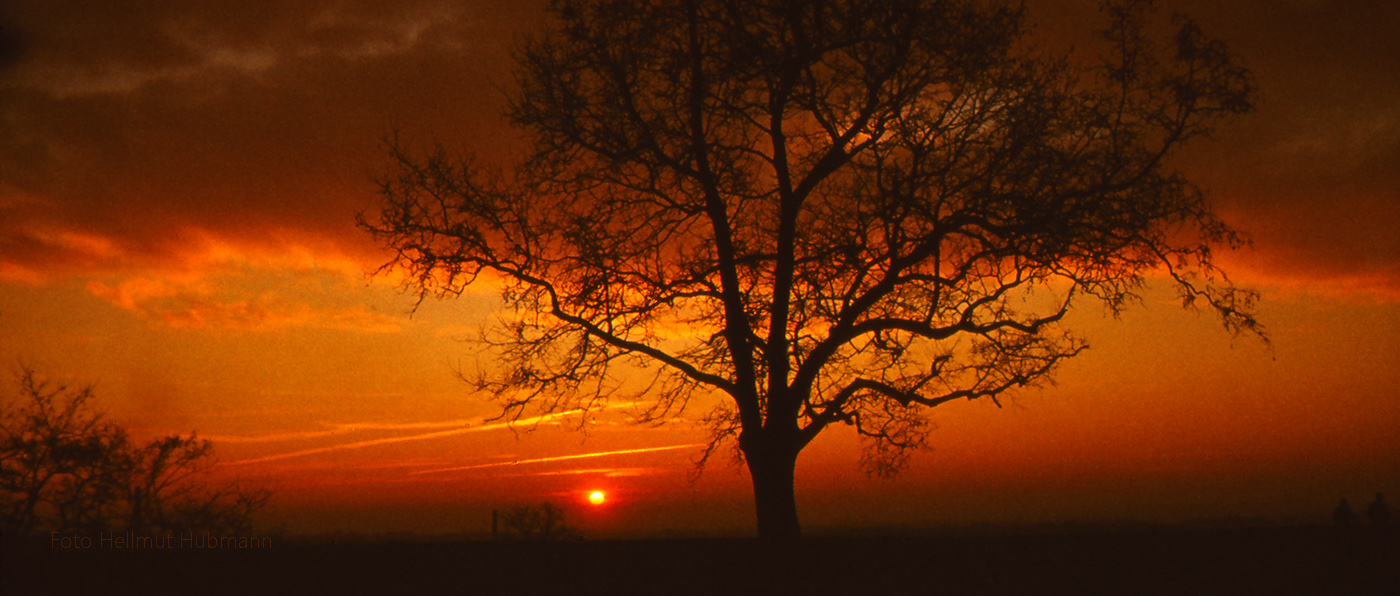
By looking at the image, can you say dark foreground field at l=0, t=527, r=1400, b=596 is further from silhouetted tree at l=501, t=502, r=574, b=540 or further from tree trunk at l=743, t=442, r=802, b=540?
silhouetted tree at l=501, t=502, r=574, b=540

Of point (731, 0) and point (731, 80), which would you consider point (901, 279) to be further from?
point (731, 0)

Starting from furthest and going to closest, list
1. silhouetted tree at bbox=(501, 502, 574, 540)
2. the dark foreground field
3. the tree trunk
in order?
silhouetted tree at bbox=(501, 502, 574, 540), the tree trunk, the dark foreground field

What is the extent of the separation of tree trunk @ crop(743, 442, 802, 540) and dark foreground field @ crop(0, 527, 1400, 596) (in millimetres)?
1052

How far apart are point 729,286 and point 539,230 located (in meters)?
2.70

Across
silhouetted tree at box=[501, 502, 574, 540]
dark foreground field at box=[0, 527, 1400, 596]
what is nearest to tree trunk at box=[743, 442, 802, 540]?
dark foreground field at box=[0, 527, 1400, 596]

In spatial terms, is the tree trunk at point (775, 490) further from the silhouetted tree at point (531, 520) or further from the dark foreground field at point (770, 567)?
the silhouetted tree at point (531, 520)

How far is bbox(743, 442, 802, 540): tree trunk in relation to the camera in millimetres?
11422

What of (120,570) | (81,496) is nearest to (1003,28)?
(120,570)

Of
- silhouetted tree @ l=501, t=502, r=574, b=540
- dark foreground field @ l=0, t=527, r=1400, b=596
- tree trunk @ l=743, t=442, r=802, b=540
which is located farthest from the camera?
silhouetted tree @ l=501, t=502, r=574, b=540

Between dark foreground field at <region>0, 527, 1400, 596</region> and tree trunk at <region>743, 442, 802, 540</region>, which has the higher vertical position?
tree trunk at <region>743, 442, 802, 540</region>

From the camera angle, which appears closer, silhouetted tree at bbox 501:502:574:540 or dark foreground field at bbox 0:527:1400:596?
dark foreground field at bbox 0:527:1400:596

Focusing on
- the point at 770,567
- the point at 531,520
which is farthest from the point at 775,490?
the point at 531,520

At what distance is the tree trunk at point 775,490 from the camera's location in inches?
450

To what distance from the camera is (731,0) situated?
436 inches
